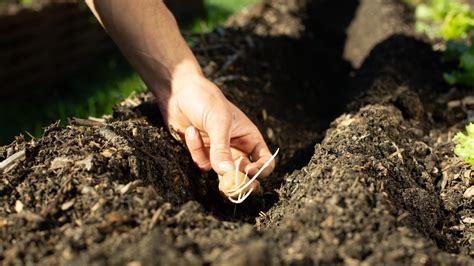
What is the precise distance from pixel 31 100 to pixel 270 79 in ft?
9.10

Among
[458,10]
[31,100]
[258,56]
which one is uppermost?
[458,10]

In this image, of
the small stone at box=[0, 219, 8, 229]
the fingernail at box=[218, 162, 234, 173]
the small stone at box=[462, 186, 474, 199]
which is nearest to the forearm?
the fingernail at box=[218, 162, 234, 173]

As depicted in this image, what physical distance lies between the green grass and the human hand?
84 centimetres

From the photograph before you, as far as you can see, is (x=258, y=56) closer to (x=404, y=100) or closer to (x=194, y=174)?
(x=404, y=100)

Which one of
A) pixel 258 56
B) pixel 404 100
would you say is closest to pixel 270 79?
pixel 258 56

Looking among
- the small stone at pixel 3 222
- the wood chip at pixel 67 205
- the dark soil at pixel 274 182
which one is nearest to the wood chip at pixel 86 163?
the dark soil at pixel 274 182

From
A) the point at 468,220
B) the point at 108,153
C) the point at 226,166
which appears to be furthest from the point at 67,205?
the point at 468,220

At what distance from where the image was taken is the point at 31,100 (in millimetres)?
5805

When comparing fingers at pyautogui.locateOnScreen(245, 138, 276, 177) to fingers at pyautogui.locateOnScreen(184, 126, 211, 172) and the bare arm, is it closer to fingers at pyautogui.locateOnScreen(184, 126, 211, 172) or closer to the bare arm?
the bare arm

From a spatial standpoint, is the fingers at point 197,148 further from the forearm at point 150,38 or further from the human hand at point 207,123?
the forearm at point 150,38

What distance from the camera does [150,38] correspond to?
309 centimetres

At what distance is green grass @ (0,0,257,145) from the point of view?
440 centimetres

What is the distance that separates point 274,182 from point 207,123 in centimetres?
55

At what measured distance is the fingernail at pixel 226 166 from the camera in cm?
Answer: 263
